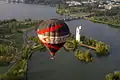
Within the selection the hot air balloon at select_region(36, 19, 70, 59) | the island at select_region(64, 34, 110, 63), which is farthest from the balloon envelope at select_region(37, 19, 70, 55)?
the island at select_region(64, 34, 110, 63)

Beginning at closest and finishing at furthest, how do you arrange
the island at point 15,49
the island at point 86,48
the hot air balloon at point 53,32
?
the hot air balloon at point 53,32 < the island at point 15,49 < the island at point 86,48

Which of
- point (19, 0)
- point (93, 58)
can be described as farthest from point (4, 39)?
point (19, 0)

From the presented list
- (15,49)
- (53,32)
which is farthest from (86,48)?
(53,32)

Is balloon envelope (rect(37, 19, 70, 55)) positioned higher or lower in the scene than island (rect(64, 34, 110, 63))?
higher

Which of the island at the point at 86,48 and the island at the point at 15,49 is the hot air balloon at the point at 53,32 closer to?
the island at the point at 15,49

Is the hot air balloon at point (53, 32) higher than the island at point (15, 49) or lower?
higher

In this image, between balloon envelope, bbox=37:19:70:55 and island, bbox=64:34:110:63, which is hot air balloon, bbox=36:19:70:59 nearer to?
balloon envelope, bbox=37:19:70:55

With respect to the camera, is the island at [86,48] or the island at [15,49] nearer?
the island at [15,49]

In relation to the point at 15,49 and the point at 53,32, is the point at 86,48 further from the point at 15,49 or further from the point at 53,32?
the point at 53,32

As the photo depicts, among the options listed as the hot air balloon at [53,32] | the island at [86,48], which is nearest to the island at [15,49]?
the island at [86,48]

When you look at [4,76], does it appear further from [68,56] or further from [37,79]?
[68,56]

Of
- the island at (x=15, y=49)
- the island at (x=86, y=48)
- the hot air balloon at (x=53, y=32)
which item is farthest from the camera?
the island at (x=86, y=48)
